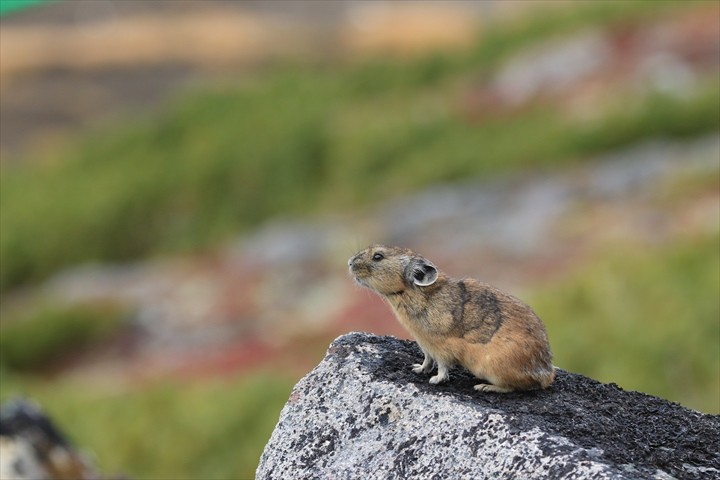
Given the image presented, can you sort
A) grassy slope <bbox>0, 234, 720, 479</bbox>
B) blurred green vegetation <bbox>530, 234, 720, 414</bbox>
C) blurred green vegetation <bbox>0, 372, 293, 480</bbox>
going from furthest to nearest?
blurred green vegetation <bbox>0, 372, 293, 480</bbox> < grassy slope <bbox>0, 234, 720, 479</bbox> < blurred green vegetation <bbox>530, 234, 720, 414</bbox>

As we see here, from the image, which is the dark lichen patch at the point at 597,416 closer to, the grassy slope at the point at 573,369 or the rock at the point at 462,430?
the rock at the point at 462,430

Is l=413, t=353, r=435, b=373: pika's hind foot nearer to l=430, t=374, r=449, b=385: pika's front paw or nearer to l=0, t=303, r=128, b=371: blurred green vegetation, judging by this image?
l=430, t=374, r=449, b=385: pika's front paw

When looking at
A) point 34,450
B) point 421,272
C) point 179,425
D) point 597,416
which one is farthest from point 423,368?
point 179,425

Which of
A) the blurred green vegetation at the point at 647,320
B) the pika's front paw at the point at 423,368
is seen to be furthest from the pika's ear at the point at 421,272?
the blurred green vegetation at the point at 647,320

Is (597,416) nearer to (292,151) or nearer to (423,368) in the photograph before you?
(423,368)

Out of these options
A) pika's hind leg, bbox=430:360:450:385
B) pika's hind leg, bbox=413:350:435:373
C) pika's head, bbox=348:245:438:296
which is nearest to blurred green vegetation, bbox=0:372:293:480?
pika's head, bbox=348:245:438:296

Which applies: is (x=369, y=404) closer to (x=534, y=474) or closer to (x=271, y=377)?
(x=534, y=474)
